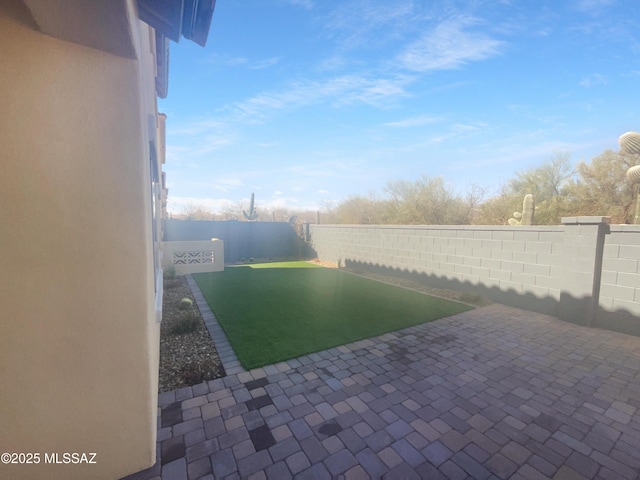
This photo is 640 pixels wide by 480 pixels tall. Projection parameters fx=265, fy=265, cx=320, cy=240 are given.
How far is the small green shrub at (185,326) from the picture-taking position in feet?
14.7

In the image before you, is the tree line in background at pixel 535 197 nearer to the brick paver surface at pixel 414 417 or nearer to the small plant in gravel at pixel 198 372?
the brick paver surface at pixel 414 417

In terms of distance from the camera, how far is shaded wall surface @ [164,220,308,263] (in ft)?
41.4

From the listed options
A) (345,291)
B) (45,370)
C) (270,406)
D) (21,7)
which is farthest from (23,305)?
(345,291)

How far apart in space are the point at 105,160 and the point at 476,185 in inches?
539

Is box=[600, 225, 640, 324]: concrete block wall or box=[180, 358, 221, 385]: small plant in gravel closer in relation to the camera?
box=[180, 358, 221, 385]: small plant in gravel

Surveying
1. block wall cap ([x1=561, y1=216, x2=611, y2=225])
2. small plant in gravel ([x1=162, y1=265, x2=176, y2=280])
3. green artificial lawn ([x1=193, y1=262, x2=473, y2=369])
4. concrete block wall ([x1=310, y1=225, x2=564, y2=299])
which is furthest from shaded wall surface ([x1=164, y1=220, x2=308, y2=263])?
block wall cap ([x1=561, y1=216, x2=611, y2=225])

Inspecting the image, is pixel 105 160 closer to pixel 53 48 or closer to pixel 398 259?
pixel 53 48

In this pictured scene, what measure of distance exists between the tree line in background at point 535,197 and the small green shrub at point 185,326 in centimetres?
1098

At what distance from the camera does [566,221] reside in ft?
17.7

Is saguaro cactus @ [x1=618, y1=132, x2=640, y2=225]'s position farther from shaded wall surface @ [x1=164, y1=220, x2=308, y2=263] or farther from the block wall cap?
shaded wall surface @ [x1=164, y1=220, x2=308, y2=263]

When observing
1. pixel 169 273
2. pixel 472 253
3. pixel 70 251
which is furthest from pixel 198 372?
pixel 472 253

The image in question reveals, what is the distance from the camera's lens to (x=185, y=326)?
4.52m

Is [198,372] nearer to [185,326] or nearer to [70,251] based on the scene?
[185,326]

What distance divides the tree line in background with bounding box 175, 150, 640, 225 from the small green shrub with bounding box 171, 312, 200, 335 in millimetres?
10980
